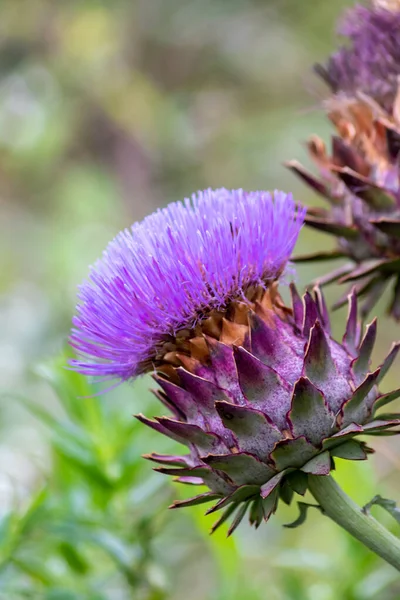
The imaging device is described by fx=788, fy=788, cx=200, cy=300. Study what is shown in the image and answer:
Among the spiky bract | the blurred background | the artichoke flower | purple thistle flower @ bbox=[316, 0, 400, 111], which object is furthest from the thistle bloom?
the blurred background

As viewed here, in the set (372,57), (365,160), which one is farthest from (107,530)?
(372,57)

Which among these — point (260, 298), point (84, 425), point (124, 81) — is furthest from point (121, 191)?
point (260, 298)

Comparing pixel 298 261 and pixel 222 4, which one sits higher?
pixel 222 4

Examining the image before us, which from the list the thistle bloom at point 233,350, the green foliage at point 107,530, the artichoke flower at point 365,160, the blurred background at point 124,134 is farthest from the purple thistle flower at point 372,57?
the blurred background at point 124,134

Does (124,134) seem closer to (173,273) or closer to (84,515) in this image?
(84,515)

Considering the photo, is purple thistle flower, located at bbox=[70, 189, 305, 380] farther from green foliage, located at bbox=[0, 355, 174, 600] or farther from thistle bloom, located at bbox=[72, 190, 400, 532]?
green foliage, located at bbox=[0, 355, 174, 600]

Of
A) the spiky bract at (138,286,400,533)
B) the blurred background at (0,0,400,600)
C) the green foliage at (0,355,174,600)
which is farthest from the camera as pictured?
the blurred background at (0,0,400,600)

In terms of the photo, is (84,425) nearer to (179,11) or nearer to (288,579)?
(288,579)
